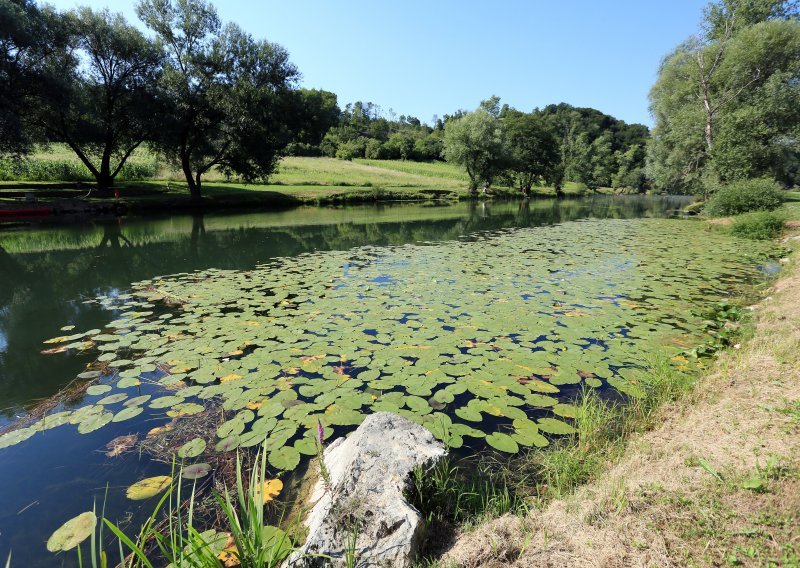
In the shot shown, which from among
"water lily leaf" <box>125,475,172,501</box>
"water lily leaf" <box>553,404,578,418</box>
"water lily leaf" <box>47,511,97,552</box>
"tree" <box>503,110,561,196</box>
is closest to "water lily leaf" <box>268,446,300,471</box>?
"water lily leaf" <box>125,475,172,501</box>

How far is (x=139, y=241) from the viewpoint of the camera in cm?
1448

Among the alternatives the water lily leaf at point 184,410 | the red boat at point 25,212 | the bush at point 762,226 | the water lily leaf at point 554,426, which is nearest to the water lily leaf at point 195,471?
the water lily leaf at point 184,410

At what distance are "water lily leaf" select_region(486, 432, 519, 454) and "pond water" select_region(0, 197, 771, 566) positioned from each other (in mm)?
13

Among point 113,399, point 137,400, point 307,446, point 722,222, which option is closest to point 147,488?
point 307,446

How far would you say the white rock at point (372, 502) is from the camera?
193 cm

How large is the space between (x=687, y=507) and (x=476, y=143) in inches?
1757

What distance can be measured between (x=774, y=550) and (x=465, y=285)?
6750 mm

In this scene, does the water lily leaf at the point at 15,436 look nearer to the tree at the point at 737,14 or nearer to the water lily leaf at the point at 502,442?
the water lily leaf at the point at 502,442

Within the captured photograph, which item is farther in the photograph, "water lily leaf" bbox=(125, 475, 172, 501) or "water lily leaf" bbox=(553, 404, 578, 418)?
"water lily leaf" bbox=(553, 404, 578, 418)

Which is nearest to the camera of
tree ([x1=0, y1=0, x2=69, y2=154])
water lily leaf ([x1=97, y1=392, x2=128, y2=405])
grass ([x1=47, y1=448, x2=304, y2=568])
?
grass ([x1=47, y1=448, x2=304, y2=568])

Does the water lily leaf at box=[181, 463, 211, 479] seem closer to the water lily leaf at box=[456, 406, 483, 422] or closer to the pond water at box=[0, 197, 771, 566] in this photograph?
the pond water at box=[0, 197, 771, 566]

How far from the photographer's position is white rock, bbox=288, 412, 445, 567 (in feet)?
6.35

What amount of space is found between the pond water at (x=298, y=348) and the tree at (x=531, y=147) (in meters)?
47.3

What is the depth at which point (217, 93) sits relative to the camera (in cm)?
2492
